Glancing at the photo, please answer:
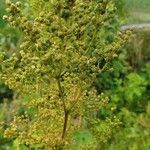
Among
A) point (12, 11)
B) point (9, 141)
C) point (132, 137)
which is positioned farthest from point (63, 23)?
point (132, 137)

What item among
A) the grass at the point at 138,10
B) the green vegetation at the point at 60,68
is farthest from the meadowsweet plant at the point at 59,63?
the grass at the point at 138,10

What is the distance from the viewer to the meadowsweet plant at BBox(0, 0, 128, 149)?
2.71 m

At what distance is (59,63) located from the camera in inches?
109

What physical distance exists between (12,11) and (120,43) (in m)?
0.59

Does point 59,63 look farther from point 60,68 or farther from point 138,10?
point 138,10

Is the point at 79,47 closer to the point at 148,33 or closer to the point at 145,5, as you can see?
the point at 148,33

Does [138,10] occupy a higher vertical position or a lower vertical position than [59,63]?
higher

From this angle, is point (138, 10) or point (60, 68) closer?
point (60, 68)

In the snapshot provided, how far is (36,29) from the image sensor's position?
2682mm

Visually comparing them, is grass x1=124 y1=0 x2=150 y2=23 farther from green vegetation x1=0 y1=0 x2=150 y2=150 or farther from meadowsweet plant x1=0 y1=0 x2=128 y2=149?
meadowsweet plant x1=0 y1=0 x2=128 y2=149

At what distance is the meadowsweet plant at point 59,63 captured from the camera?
271cm

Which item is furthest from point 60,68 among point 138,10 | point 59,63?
point 138,10

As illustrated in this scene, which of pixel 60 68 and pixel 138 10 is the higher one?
pixel 138 10

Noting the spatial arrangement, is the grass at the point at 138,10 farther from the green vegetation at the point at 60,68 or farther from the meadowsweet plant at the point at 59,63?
the meadowsweet plant at the point at 59,63
